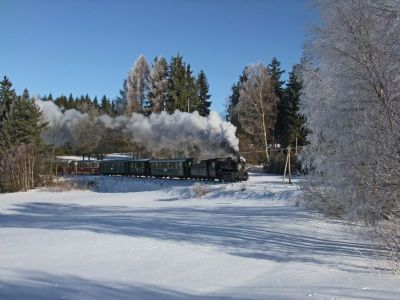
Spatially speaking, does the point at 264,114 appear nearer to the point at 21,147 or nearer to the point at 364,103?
the point at 21,147

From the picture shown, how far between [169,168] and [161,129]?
35.3 feet

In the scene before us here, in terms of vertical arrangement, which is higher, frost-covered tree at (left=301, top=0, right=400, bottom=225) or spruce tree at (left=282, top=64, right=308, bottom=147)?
spruce tree at (left=282, top=64, right=308, bottom=147)

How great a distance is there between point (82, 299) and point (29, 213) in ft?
71.1

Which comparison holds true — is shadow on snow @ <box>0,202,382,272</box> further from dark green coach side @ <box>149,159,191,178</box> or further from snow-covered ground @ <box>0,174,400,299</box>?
dark green coach side @ <box>149,159,191,178</box>

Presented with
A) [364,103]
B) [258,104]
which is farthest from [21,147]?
Result: [364,103]

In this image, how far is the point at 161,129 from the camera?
55219 millimetres

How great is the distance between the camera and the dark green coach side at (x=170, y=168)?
43.0m

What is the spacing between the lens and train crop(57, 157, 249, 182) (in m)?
37.3

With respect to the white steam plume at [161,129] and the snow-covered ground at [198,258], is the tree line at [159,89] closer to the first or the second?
the white steam plume at [161,129]

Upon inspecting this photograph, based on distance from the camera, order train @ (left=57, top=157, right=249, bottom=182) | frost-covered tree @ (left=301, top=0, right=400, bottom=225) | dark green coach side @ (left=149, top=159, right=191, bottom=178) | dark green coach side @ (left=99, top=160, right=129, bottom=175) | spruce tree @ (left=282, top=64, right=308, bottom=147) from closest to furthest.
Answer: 1. frost-covered tree @ (left=301, top=0, right=400, bottom=225)
2. train @ (left=57, top=157, right=249, bottom=182)
3. dark green coach side @ (left=149, top=159, right=191, bottom=178)
4. spruce tree @ (left=282, top=64, right=308, bottom=147)
5. dark green coach side @ (left=99, top=160, right=129, bottom=175)

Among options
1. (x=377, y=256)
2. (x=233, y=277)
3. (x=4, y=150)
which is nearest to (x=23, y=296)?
(x=233, y=277)

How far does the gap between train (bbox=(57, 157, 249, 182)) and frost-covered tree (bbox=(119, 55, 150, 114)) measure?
1060 cm

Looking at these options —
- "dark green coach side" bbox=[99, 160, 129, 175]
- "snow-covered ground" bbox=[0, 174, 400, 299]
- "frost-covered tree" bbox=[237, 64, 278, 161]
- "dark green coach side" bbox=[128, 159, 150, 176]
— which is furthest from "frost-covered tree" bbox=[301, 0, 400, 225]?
"dark green coach side" bbox=[99, 160, 129, 175]

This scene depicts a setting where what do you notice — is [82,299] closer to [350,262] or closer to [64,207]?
[350,262]
